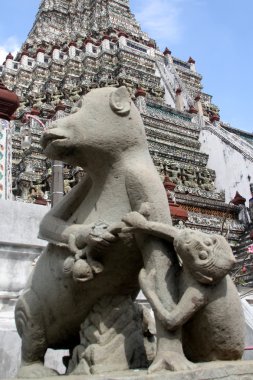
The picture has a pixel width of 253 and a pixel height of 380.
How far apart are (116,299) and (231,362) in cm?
67

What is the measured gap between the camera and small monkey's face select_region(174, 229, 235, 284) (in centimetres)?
198

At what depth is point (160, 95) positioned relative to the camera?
25.2 metres

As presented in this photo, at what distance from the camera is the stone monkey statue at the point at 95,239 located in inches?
87.0

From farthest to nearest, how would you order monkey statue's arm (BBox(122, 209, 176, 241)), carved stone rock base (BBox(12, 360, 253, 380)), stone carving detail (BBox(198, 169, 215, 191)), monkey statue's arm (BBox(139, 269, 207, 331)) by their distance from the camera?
stone carving detail (BBox(198, 169, 215, 191)), monkey statue's arm (BBox(122, 209, 176, 241)), monkey statue's arm (BBox(139, 269, 207, 331)), carved stone rock base (BBox(12, 360, 253, 380))

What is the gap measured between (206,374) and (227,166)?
18.1 metres

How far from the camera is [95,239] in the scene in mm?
2166

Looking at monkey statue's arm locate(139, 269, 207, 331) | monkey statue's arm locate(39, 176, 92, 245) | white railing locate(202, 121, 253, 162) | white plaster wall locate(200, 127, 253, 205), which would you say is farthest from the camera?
white railing locate(202, 121, 253, 162)

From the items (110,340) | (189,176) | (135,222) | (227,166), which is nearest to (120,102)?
(135,222)

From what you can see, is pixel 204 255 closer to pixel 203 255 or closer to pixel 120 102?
pixel 203 255

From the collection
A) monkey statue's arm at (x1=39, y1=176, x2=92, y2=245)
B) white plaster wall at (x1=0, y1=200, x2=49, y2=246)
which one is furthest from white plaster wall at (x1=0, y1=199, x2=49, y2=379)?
monkey statue's arm at (x1=39, y1=176, x2=92, y2=245)

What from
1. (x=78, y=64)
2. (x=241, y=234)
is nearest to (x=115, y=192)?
(x=241, y=234)

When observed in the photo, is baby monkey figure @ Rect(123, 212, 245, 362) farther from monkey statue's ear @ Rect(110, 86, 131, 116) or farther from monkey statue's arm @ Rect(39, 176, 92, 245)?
monkey statue's ear @ Rect(110, 86, 131, 116)

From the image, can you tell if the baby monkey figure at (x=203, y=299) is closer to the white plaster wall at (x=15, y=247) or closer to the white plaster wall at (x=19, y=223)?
the white plaster wall at (x=15, y=247)

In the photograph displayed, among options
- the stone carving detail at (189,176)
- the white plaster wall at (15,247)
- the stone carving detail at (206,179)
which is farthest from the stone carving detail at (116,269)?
the stone carving detail at (206,179)
